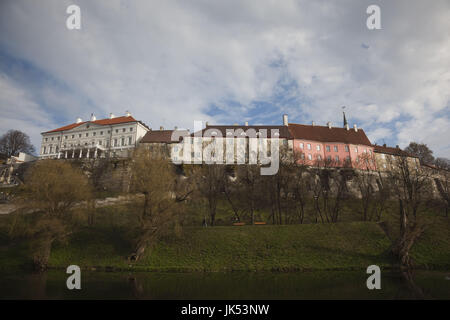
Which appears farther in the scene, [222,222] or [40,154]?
[40,154]

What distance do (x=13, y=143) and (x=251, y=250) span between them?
91.5 meters

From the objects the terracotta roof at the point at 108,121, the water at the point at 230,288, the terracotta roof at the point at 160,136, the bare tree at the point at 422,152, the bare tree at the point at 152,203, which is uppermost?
the terracotta roof at the point at 108,121

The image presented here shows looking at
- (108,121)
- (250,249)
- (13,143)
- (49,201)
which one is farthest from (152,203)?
(13,143)

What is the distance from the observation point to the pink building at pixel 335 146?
63.6 meters

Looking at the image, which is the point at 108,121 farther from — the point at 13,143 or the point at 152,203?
the point at 152,203

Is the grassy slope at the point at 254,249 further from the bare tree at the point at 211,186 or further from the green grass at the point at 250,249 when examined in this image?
the bare tree at the point at 211,186

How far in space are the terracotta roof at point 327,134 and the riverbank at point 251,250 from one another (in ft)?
127

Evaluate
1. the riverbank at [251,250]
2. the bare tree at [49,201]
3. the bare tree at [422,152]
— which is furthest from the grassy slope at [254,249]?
the bare tree at [422,152]

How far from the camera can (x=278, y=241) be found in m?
27.1

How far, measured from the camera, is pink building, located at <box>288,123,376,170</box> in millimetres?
63597

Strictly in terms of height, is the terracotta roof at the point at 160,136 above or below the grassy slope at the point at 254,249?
above
